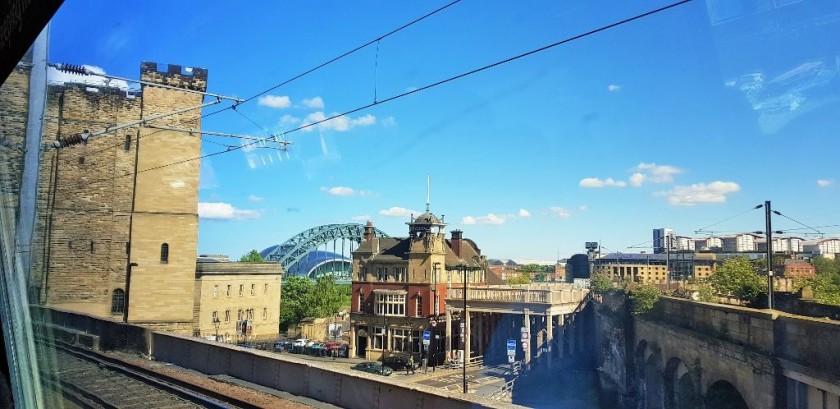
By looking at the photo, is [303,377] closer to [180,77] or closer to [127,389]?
[127,389]

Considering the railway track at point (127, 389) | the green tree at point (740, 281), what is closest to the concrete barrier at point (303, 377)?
the railway track at point (127, 389)

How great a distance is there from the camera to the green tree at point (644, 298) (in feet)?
63.7

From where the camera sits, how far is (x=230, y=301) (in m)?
34.3

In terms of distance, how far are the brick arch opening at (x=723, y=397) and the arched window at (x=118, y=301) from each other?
70.9ft

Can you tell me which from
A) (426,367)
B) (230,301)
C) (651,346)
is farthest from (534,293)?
(230,301)

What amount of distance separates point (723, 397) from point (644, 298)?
714 centimetres

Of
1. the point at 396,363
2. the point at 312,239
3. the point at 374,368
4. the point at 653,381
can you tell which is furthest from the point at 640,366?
the point at 312,239

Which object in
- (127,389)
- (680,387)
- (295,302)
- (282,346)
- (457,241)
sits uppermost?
(457,241)

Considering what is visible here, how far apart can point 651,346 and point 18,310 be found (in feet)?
66.9

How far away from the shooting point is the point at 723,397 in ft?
42.6

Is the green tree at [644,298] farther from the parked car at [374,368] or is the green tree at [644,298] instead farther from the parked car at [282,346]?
the parked car at [282,346]

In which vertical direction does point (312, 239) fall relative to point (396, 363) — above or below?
above

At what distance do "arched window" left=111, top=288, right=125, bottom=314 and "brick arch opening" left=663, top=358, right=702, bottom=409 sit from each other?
21067 millimetres

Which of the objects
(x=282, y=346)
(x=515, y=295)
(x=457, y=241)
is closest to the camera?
(x=515, y=295)
